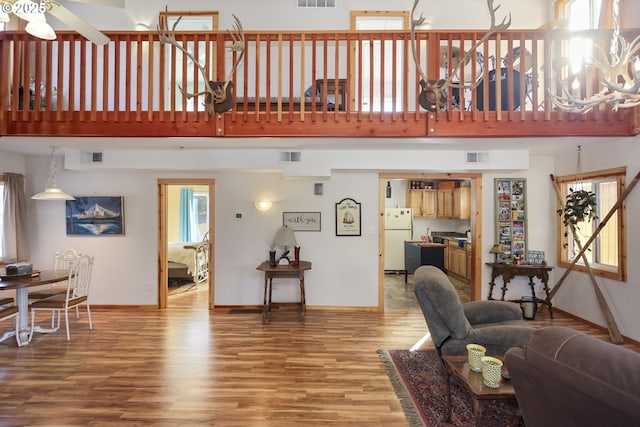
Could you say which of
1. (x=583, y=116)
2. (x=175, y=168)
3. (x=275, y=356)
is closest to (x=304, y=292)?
(x=275, y=356)

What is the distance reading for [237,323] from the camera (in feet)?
15.0

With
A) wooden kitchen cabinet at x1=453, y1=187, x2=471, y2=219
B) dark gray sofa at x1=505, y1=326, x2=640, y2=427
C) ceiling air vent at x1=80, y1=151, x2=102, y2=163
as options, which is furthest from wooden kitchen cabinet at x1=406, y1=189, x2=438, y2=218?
dark gray sofa at x1=505, y1=326, x2=640, y2=427

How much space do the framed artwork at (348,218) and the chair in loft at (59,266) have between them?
369 cm

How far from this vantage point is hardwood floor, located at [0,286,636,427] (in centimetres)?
248

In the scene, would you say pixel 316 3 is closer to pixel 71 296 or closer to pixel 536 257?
pixel 536 257

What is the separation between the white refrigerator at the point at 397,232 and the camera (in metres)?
8.03

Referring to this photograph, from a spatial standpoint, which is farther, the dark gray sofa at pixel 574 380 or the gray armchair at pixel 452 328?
the gray armchair at pixel 452 328

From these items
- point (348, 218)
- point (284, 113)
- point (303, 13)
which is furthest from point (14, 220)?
point (303, 13)

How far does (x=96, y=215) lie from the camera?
522cm

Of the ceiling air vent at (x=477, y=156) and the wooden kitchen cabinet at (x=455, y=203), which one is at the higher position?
the ceiling air vent at (x=477, y=156)

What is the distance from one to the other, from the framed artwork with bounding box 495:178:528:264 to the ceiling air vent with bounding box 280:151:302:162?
314 cm

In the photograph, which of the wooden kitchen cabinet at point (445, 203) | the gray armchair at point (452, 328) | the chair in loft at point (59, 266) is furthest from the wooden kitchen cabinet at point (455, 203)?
the chair in loft at point (59, 266)

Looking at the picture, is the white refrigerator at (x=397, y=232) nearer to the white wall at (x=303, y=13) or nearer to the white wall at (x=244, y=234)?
the white wall at (x=244, y=234)

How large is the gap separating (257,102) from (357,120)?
1.01 m
